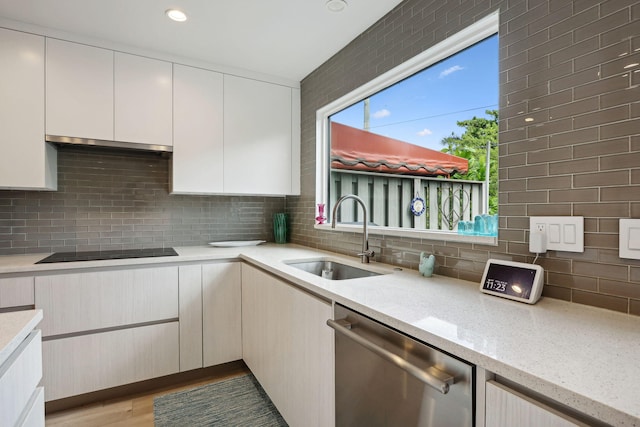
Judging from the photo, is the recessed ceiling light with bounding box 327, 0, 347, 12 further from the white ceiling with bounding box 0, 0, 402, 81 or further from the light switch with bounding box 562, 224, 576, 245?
the light switch with bounding box 562, 224, 576, 245

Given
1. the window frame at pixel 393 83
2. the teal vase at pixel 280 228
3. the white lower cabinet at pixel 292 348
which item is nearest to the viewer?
the white lower cabinet at pixel 292 348

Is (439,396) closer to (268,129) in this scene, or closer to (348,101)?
(348,101)

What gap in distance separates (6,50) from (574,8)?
2938 mm

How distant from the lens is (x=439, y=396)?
89 centimetres

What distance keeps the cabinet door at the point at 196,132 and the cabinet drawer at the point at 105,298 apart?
71 cm

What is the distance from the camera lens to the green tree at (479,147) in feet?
5.05

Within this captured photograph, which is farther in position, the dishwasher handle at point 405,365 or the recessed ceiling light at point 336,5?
the recessed ceiling light at point 336,5

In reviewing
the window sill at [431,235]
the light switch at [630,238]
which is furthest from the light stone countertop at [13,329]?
the light switch at [630,238]

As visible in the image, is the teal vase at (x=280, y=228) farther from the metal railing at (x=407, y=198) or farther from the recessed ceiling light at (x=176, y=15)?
the recessed ceiling light at (x=176, y=15)

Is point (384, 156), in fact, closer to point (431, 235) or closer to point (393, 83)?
point (393, 83)

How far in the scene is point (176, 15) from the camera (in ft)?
6.55

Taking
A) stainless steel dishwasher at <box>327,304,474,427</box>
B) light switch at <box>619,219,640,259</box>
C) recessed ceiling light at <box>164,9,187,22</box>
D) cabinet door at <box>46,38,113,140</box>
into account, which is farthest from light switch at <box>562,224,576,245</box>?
cabinet door at <box>46,38,113,140</box>

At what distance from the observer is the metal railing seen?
1.83 metres

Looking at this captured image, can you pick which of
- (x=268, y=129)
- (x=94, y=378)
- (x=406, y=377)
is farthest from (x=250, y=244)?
(x=406, y=377)
